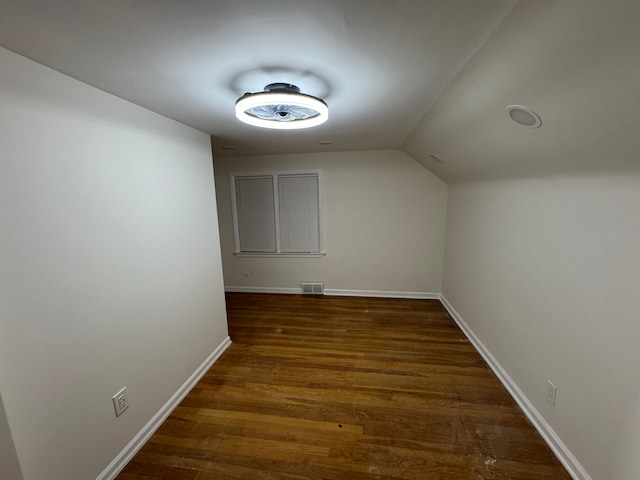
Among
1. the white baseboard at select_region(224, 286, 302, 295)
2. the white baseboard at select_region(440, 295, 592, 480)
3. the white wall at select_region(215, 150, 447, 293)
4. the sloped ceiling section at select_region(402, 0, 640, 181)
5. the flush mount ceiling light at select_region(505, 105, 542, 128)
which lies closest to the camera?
the sloped ceiling section at select_region(402, 0, 640, 181)

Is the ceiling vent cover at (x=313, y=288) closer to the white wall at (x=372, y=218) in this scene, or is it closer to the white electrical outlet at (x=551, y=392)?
the white wall at (x=372, y=218)

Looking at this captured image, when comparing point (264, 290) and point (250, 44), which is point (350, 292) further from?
point (250, 44)

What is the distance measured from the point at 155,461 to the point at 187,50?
2251 millimetres

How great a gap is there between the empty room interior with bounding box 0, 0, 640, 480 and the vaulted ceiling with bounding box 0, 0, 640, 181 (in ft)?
0.03

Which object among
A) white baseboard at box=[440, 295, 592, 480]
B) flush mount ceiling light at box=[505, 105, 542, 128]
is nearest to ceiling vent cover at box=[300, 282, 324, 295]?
white baseboard at box=[440, 295, 592, 480]

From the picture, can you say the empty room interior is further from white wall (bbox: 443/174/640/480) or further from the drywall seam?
the drywall seam

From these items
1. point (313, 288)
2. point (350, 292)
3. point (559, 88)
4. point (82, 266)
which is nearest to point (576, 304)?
point (559, 88)

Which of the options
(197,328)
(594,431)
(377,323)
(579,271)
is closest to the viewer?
(594,431)

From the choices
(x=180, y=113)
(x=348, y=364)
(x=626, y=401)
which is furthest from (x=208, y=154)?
(x=626, y=401)

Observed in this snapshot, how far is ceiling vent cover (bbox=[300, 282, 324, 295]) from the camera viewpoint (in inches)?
171

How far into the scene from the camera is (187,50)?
1111mm

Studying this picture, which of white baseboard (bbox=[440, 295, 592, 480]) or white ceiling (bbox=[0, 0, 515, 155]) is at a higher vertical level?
white ceiling (bbox=[0, 0, 515, 155])

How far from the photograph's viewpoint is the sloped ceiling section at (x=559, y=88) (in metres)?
0.78

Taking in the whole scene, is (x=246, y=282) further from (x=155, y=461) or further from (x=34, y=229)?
(x=34, y=229)
